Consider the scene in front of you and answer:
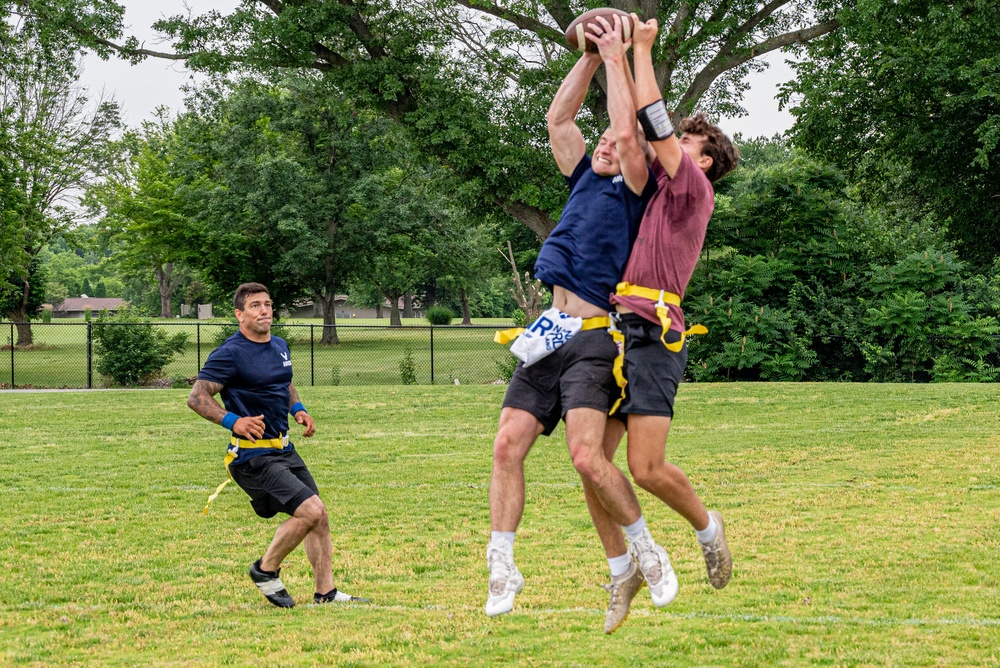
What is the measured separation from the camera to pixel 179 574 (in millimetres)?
9109

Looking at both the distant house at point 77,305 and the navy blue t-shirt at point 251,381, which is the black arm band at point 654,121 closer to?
the navy blue t-shirt at point 251,381

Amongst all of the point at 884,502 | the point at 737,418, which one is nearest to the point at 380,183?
the point at 737,418

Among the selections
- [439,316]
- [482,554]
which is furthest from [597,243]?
[439,316]

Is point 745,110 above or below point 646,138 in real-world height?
above

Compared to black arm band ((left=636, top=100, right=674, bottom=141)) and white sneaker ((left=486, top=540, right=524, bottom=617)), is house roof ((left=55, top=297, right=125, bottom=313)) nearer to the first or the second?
white sneaker ((left=486, top=540, right=524, bottom=617))

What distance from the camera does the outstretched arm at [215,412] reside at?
753cm

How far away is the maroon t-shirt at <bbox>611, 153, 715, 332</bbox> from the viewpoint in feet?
16.3

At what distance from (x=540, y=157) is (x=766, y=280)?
6.10 metres

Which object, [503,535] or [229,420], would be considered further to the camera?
[229,420]

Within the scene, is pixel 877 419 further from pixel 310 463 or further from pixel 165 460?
pixel 165 460

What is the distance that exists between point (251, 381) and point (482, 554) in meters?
3.00

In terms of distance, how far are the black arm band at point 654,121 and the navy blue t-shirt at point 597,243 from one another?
32cm

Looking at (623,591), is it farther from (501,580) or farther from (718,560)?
(501,580)

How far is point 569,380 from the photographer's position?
16.6 ft
